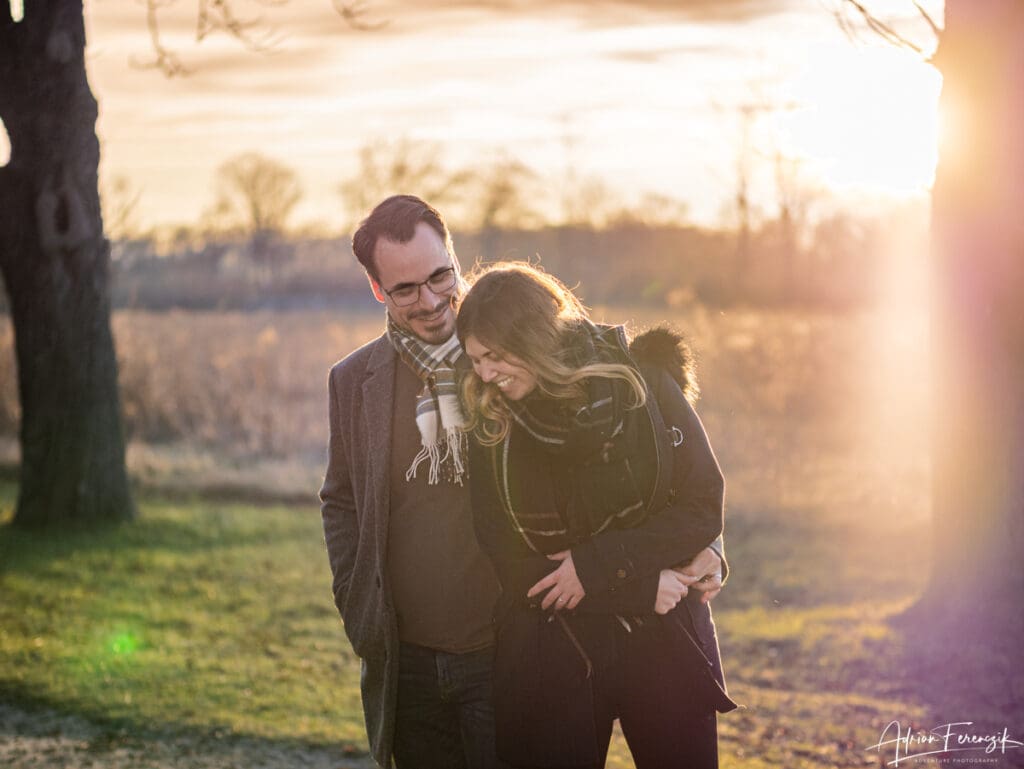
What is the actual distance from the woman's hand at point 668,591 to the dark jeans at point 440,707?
1.90 ft

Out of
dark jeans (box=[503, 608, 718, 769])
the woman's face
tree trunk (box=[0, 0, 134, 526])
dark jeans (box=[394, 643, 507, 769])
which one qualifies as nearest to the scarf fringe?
the woman's face

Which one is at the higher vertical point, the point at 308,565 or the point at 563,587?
the point at 563,587

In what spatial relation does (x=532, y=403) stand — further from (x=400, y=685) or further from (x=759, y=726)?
(x=759, y=726)

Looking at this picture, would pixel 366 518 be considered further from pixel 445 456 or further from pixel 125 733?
pixel 125 733

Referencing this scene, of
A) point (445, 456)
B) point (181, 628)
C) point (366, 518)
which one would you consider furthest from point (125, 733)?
point (445, 456)

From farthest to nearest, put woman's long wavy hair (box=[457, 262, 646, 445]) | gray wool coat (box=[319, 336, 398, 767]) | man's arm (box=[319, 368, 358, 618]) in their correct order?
man's arm (box=[319, 368, 358, 618]) → gray wool coat (box=[319, 336, 398, 767]) → woman's long wavy hair (box=[457, 262, 646, 445])

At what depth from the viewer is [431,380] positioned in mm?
3150

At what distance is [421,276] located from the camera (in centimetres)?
309

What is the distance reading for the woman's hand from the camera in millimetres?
2750

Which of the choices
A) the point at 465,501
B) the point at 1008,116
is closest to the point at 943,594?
the point at 1008,116

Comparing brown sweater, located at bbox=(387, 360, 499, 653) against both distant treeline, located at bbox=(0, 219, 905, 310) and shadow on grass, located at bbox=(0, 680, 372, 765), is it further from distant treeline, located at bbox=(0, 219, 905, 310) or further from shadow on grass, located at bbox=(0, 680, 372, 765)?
distant treeline, located at bbox=(0, 219, 905, 310)

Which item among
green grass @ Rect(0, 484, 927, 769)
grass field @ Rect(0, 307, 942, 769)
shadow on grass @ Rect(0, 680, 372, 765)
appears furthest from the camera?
grass field @ Rect(0, 307, 942, 769)

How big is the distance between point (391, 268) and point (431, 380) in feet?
1.10

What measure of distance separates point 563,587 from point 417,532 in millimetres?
637
